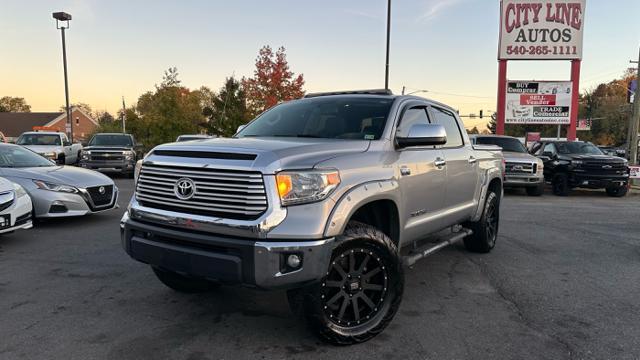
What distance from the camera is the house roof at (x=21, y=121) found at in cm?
7023

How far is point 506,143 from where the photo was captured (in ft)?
50.4

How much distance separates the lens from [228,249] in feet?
10.3

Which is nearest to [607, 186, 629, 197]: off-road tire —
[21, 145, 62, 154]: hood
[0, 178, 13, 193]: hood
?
[0, 178, 13, 193]: hood

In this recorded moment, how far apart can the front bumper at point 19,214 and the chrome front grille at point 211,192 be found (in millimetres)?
3664

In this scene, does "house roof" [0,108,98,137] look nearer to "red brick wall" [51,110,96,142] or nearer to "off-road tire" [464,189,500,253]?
"red brick wall" [51,110,96,142]

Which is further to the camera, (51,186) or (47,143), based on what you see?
(47,143)

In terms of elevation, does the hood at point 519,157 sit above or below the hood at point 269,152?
below

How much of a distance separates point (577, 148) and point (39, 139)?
1980cm

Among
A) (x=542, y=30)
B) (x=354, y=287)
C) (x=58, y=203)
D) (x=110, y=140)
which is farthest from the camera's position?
(x=542, y=30)

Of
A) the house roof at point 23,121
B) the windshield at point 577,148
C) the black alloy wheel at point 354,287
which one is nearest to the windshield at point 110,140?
the windshield at point 577,148

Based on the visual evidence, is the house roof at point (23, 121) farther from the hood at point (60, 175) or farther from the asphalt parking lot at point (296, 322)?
the asphalt parking lot at point (296, 322)

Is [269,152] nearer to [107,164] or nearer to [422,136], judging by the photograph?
[422,136]

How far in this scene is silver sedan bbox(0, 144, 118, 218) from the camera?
7641mm

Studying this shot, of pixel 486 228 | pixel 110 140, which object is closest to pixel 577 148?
pixel 486 228
